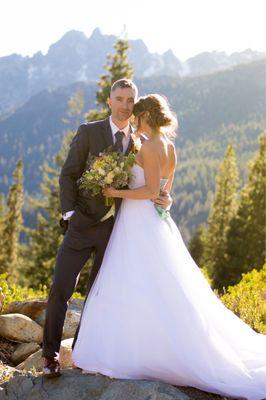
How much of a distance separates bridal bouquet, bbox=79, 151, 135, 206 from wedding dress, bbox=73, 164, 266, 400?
6.2 inches

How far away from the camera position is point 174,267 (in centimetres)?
536

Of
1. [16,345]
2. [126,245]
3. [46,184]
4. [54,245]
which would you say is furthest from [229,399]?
[46,184]

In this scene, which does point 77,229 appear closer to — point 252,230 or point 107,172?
point 107,172

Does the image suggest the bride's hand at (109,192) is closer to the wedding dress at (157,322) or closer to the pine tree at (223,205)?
the wedding dress at (157,322)

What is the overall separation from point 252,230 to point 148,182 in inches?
1180

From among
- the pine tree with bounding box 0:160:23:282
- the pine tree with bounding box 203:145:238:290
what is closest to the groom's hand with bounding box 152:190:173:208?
the pine tree with bounding box 203:145:238:290

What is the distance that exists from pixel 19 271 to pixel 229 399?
41862 millimetres

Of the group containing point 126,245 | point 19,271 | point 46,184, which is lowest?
point 19,271

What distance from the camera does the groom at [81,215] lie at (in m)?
5.41

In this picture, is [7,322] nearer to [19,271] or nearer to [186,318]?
[186,318]

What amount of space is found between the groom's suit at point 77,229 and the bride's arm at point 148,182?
0.39 m

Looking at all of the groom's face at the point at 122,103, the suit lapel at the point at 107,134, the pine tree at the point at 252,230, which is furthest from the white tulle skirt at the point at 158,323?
the pine tree at the point at 252,230

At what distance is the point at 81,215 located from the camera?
18.3 feet

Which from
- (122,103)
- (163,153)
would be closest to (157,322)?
(163,153)
